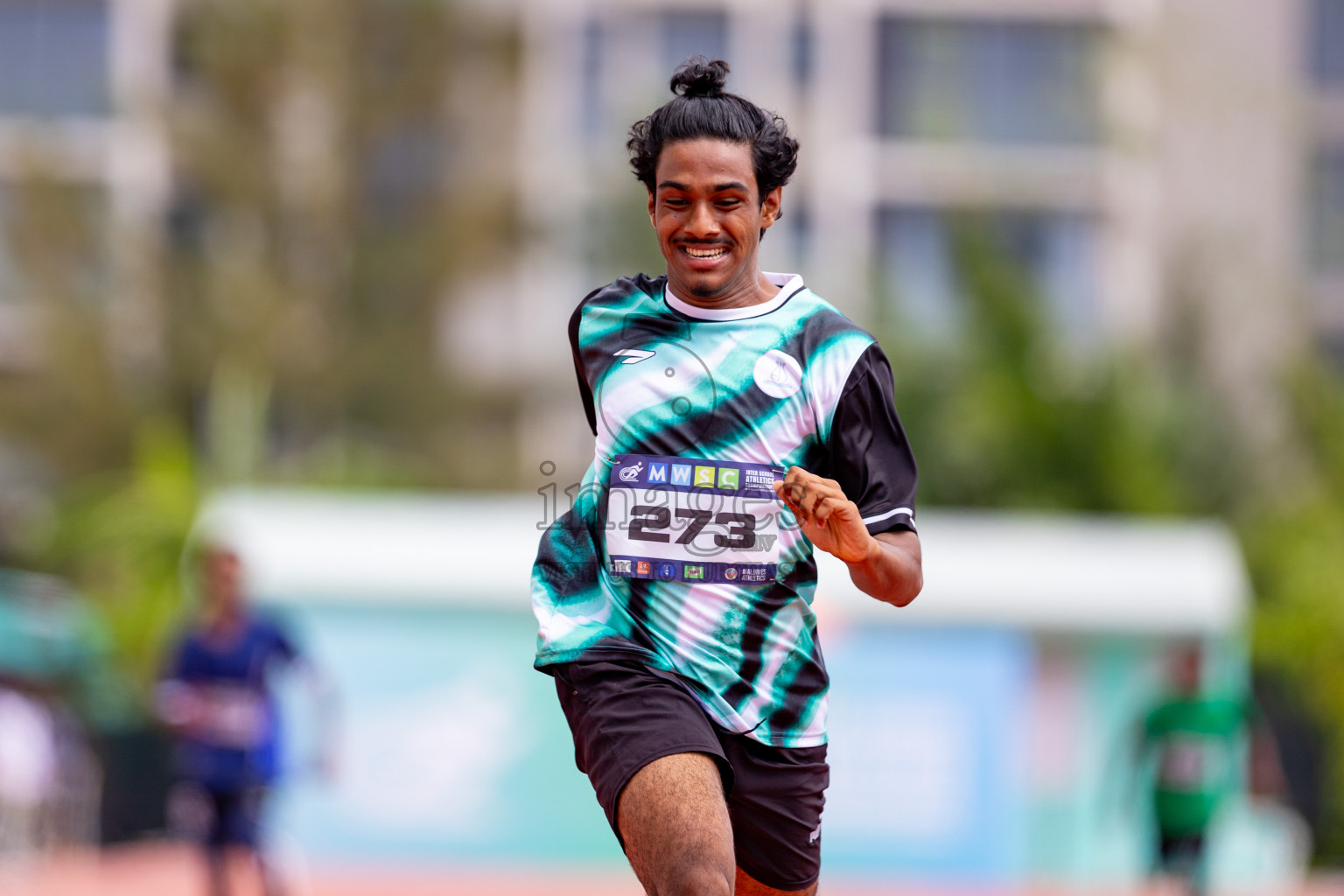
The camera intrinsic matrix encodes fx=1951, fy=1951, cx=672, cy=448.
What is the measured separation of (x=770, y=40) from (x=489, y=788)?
24.9 metres

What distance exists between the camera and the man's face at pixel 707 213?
12.5ft

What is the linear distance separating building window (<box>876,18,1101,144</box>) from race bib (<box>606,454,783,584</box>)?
31.2 meters

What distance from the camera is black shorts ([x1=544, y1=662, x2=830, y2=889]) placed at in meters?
3.66

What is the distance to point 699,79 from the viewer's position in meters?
3.93

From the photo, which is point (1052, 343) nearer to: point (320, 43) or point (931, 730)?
point (931, 730)

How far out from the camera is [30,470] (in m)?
34.3

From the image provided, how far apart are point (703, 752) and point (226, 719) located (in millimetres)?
6388

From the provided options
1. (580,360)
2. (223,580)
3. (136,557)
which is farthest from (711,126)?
(136,557)

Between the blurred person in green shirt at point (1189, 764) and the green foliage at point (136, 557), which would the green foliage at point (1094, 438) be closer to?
the blurred person in green shirt at point (1189, 764)

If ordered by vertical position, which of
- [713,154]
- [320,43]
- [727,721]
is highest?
[320,43]

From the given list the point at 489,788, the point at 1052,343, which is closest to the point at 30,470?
the point at 1052,343

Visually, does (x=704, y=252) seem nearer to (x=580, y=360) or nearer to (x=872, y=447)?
(x=580, y=360)

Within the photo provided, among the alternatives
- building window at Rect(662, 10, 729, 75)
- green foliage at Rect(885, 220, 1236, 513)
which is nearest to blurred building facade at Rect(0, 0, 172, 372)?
building window at Rect(662, 10, 729, 75)

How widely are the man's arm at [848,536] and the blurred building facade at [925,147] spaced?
27094 mm
